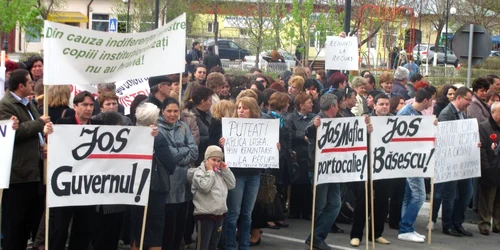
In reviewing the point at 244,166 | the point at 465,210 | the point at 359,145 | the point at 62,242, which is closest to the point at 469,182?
the point at 465,210

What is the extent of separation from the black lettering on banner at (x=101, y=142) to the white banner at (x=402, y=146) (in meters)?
3.39

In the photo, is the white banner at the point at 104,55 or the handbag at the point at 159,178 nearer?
the white banner at the point at 104,55

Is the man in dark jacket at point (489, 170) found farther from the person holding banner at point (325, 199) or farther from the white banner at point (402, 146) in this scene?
the person holding banner at point (325, 199)

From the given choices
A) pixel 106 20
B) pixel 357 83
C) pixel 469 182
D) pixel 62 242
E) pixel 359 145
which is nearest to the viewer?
pixel 62 242

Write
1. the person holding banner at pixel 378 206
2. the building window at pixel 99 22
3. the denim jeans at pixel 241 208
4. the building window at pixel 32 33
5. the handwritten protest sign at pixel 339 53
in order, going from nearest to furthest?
the denim jeans at pixel 241 208 → the person holding banner at pixel 378 206 → the handwritten protest sign at pixel 339 53 → the building window at pixel 32 33 → the building window at pixel 99 22

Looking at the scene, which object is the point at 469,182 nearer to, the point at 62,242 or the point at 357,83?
the point at 357,83

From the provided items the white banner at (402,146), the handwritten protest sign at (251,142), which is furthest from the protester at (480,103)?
the handwritten protest sign at (251,142)

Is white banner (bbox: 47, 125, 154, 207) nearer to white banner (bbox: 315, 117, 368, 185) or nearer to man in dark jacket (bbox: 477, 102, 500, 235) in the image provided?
white banner (bbox: 315, 117, 368, 185)

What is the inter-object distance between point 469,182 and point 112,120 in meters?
5.52

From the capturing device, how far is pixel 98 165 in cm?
864

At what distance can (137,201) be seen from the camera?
8820 mm

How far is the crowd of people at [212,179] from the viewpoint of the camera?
8773 mm

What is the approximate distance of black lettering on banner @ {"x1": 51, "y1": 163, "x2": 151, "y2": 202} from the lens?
27.6 feet

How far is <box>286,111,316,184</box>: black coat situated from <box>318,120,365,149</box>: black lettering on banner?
104cm
